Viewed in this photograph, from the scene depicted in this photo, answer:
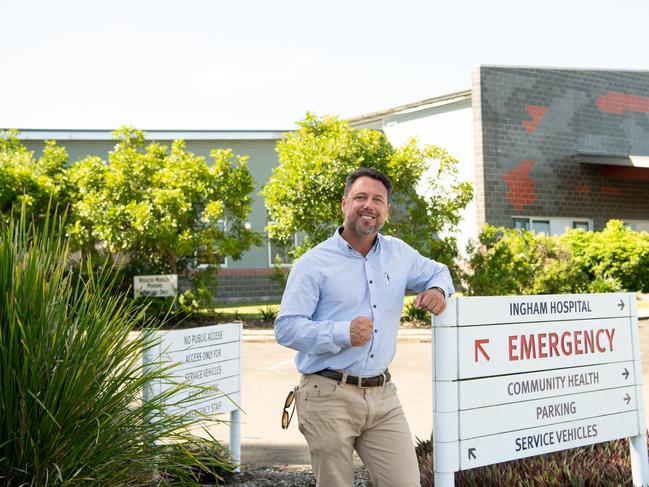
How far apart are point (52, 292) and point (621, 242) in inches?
866

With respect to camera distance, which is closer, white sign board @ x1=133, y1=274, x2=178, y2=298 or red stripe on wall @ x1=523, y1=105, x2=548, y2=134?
white sign board @ x1=133, y1=274, x2=178, y2=298

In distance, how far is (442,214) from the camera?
1981 centimetres

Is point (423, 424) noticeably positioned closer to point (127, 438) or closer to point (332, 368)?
point (332, 368)

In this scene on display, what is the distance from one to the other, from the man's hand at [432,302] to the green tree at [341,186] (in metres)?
15.0

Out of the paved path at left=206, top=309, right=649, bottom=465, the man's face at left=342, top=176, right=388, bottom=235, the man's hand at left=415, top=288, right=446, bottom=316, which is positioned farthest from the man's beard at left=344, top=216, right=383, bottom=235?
the paved path at left=206, top=309, right=649, bottom=465

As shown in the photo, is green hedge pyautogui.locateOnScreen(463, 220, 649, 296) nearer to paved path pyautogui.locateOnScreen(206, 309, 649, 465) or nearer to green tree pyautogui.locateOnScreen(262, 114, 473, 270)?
green tree pyautogui.locateOnScreen(262, 114, 473, 270)

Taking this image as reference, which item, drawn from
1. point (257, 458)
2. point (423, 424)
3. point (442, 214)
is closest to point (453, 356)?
point (257, 458)

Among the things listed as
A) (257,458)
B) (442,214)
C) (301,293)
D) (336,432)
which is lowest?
(257,458)

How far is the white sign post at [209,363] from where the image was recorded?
5.48 meters

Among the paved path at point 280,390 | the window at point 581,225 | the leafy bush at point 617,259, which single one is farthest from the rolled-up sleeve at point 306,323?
the window at point 581,225

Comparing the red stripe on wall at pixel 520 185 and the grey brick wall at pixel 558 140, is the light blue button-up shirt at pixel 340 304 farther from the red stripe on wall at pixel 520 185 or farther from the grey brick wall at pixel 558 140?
the red stripe on wall at pixel 520 185

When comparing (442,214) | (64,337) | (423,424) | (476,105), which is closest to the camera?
(64,337)

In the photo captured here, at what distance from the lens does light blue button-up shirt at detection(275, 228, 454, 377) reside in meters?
3.90

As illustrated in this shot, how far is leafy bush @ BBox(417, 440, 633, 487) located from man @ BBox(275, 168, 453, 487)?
36.7 inches
